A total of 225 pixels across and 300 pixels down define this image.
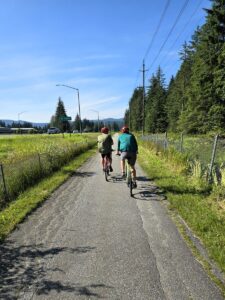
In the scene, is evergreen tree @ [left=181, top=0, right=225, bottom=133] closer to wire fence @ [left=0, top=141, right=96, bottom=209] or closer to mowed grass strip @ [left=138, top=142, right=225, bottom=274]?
mowed grass strip @ [left=138, top=142, right=225, bottom=274]

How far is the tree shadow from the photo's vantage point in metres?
4.12

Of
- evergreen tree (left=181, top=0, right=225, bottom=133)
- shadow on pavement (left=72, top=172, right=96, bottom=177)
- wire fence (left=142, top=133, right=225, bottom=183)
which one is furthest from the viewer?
evergreen tree (left=181, top=0, right=225, bottom=133)

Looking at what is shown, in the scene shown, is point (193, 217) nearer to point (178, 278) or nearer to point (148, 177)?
point (178, 278)

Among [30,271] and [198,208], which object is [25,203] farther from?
[198,208]

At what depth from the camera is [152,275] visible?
4480 mm

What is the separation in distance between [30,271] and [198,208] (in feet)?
14.8

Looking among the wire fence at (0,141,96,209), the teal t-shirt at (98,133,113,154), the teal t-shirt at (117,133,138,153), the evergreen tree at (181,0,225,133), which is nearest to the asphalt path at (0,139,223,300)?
the wire fence at (0,141,96,209)

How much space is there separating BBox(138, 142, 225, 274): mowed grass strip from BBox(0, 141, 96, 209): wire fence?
465cm

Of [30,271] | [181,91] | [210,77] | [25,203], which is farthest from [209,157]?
[181,91]

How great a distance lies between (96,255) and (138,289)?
1247 mm

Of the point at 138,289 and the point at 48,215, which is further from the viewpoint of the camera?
the point at 48,215

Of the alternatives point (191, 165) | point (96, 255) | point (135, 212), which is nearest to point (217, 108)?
→ point (191, 165)

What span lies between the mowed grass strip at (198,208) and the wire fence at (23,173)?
183 inches

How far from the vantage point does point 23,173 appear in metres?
11.1
